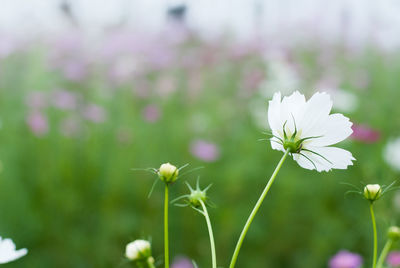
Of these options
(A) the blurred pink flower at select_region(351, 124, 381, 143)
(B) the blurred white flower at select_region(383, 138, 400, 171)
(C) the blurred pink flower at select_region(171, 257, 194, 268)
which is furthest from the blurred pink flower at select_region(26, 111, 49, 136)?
(B) the blurred white flower at select_region(383, 138, 400, 171)

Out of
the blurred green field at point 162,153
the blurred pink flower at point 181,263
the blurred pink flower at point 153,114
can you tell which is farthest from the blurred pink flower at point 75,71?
the blurred pink flower at point 181,263

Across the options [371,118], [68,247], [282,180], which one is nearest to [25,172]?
[68,247]

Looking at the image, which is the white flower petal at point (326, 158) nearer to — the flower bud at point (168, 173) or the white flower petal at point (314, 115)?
the white flower petal at point (314, 115)

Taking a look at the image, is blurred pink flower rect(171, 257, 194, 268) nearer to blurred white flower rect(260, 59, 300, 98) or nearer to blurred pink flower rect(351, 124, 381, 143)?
blurred pink flower rect(351, 124, 381, 143)

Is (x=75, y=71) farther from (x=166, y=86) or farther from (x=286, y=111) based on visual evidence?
(x=286, y=111)

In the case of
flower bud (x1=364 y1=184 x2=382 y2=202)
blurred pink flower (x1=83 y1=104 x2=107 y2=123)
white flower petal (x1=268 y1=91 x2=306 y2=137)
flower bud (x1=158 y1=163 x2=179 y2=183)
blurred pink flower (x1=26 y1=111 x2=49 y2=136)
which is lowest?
flower bud (x1=364 y1=184 x2=382 y2=202)

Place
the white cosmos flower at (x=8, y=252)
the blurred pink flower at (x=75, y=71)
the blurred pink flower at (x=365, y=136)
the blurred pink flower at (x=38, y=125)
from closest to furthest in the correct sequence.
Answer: the white cosmos flower at (x=8, y=252)
the blurred pink flower at (x=365, y=136)
the blurred pink flower at (x=38, y=125)
the blurred pink flower at (x=75, y=71)
